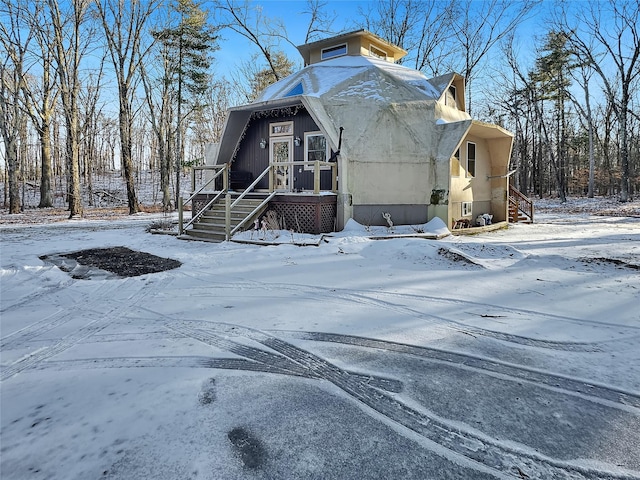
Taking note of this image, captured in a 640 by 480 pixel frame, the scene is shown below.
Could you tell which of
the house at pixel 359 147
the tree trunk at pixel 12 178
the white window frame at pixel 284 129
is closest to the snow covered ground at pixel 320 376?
the house at pixel 359 147

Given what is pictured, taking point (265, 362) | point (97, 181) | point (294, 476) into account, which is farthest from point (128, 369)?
point (97, 181)

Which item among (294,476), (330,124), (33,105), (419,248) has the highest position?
(33,105)

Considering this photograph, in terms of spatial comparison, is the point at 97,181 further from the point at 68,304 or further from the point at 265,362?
the point at 265,362

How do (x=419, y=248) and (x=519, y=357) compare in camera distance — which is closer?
(x=519, y=357)

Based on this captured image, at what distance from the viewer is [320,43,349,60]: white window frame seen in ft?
50.3

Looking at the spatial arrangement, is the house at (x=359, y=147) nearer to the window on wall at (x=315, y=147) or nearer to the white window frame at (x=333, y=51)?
the window on wall at (x=315, y=147)

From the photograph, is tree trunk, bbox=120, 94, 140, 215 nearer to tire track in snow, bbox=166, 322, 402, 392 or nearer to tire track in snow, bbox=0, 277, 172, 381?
tire track in snow, bbox=0, 277, 172, 381

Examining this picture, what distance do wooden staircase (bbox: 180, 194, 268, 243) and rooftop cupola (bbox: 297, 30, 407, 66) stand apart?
26.0ft

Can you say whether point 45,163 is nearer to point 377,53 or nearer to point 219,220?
point 219,220

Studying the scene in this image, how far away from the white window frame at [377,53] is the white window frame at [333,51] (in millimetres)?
1085

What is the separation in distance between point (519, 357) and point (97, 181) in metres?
44.8

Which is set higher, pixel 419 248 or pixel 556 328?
pixel 419 248

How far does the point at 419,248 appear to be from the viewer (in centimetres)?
816

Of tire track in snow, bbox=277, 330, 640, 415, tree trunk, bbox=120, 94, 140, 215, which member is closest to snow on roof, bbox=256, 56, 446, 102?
tire track in snow, bbox=277, 330, 640, 415
